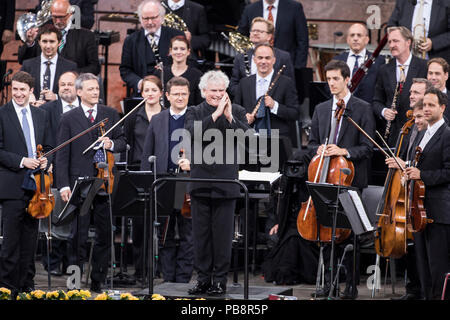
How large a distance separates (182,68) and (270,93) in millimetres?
813

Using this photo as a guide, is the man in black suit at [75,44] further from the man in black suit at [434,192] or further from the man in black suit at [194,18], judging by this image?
the man in black suit at [434,192]

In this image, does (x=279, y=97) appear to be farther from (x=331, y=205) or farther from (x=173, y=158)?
(x=331, y=205)

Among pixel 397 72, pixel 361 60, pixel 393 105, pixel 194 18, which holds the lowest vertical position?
pixel 393 105

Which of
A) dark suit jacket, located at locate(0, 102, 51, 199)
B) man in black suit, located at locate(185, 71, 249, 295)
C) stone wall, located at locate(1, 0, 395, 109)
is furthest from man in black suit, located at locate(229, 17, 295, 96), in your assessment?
stone wall, located at locate(1, 0, 395, 109)

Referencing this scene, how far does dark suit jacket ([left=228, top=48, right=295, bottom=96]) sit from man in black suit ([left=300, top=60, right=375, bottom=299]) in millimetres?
881

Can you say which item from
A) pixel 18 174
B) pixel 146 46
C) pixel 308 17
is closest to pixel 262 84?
pixel 146 46

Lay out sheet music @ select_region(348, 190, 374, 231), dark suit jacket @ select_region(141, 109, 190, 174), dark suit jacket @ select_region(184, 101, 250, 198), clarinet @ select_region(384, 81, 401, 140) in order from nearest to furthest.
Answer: dark suit jacket @ select_region(184, 101, 250, 198), sheet music @ select_region(348, 190, 374, 231), dark suit jacket @ select_region(141, 109, 190, 174), clarinet @ select_region(384, 81, 401, 140)

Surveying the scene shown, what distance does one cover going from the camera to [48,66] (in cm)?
787

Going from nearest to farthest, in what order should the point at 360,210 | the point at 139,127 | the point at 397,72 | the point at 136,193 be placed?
1. the point at 360,210
2. the point at 136,193
3. the point at 139,127
4. the point at 397,72

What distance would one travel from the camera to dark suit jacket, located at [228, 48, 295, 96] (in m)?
7.97

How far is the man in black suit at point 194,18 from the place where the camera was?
29.2ft

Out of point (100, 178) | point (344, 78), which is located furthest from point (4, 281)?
point (344, 78)

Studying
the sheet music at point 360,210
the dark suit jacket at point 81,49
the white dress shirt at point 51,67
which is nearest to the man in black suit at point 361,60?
the sheet music at point 360,210

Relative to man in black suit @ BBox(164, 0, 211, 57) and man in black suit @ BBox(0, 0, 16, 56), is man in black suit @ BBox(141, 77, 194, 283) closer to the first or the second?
man in black suit @ BBox(164, 0, 211, 57)
